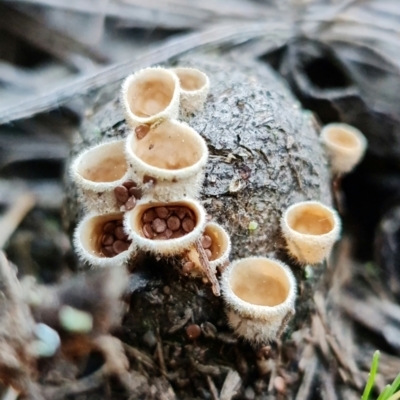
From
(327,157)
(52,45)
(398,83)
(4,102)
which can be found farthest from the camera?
(52,45)

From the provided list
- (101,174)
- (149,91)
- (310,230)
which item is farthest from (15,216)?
(310,230)

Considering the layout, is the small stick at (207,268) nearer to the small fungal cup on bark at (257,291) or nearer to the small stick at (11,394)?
the small fungal cup on bark at (257,291)

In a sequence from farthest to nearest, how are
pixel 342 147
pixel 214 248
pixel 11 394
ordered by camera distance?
pixel 342 147 < pixel 214 248 < pixel 11 394

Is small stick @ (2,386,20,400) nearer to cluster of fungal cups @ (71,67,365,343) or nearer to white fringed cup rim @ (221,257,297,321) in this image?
cluster of fungal cups @ (71,67,365,343)

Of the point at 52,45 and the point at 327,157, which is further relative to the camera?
the point at 52,45

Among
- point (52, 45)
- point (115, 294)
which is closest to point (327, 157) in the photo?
point (115, 294)

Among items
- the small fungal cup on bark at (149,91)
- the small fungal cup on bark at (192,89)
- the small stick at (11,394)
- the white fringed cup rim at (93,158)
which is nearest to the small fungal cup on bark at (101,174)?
the white fringed cup rim at (93,158)

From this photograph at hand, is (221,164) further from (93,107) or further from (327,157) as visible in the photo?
(93,107)

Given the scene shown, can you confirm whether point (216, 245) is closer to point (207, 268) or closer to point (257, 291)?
point (207, 268)
